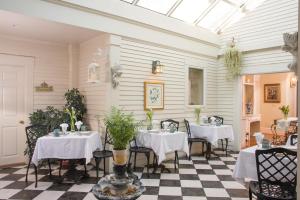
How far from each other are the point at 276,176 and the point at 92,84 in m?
4.13

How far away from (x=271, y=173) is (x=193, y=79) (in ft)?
15.2

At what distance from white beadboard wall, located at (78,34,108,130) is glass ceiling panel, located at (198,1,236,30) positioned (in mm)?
3110

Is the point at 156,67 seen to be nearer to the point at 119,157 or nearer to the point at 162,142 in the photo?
the point at 162,142

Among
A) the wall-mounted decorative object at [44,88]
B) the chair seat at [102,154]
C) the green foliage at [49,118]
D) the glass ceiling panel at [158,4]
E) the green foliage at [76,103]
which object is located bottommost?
the chair seat at [102,154]

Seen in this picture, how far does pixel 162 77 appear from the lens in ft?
21.0

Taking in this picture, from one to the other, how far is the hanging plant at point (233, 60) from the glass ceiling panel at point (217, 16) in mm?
746

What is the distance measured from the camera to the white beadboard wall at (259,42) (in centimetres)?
648

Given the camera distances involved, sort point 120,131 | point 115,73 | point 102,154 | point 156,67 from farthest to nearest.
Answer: point 156,67
point 115,73
point 102,154
point 120,131

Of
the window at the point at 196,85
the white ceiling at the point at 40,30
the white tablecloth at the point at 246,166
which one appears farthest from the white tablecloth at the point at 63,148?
the window at the point at 196,85

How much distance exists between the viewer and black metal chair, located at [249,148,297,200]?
9.59 feet

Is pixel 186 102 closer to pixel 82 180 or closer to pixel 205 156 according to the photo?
pixel 205 156

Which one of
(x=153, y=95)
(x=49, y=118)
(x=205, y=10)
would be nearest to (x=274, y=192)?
(x=153, y=95)

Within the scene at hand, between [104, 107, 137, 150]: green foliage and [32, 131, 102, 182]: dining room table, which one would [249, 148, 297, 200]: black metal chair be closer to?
[104, 107, 137, 150]: green foliage

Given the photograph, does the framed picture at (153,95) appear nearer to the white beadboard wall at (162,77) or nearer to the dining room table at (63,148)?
the white beadboard wall at (162,77)
